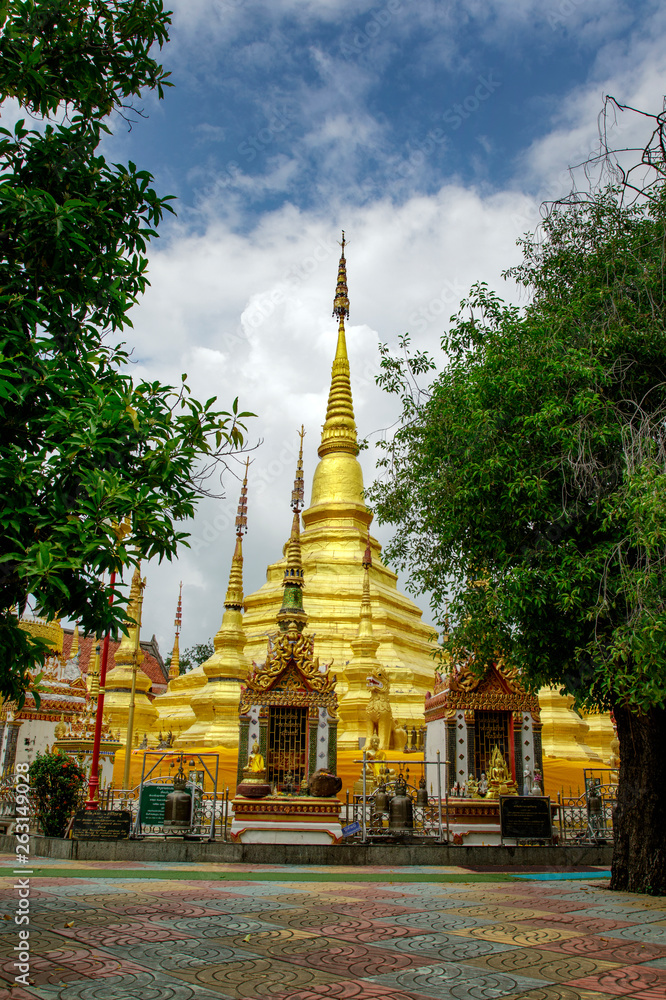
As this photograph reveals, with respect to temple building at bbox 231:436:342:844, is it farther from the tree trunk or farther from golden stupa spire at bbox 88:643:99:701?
golden stupa spire at bbox 88:643:99:701

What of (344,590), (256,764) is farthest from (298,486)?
(256,764)

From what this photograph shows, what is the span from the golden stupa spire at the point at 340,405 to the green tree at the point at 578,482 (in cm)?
2596

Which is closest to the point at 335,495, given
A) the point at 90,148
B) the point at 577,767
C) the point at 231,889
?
the point at 577,767

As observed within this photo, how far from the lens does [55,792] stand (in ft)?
47.7

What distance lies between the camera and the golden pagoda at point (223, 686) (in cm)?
2822

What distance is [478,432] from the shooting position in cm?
1053

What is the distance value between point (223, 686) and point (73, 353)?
83.6 feet

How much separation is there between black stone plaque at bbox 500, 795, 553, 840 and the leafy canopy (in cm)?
454

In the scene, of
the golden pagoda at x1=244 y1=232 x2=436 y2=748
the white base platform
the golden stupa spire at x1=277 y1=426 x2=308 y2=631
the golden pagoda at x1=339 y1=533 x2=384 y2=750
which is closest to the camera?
the white base platform

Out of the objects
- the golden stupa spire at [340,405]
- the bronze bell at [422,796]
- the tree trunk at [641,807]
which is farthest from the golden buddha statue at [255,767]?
the golden stupa spire at [340,405]

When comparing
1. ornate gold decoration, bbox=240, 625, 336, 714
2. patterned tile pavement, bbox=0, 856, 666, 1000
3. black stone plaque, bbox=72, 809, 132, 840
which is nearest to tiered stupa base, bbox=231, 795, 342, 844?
black stone plaque, bbox=72, 809, 132, 840

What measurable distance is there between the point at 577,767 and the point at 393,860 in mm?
12257

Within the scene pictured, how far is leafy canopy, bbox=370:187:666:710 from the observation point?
9.42 metres

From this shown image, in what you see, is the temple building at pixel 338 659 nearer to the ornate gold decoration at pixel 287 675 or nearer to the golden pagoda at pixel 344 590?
the golden pagoda at pixel 344 590
